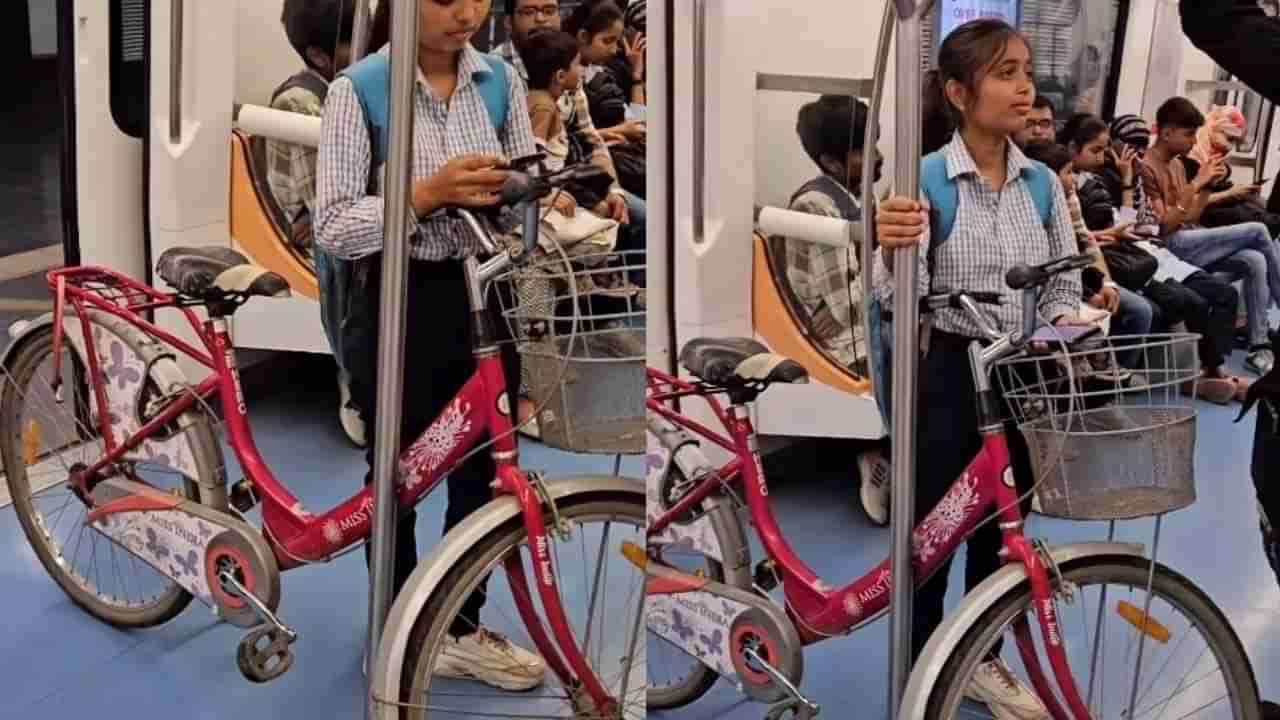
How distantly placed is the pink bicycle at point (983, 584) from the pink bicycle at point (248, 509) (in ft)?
0.34

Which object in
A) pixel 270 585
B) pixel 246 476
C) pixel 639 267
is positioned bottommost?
pixel 270 585

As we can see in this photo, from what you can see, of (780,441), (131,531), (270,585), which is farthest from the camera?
(131,531)

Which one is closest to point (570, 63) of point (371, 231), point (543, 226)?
point (543, 226)

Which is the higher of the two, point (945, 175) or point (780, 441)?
point (945, 175)

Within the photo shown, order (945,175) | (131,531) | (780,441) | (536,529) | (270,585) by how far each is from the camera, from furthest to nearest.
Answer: (131,531) → (270,585) → (536,529) → (780,441) → (945,175)

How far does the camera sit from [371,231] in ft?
6.00

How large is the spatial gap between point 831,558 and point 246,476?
844mm

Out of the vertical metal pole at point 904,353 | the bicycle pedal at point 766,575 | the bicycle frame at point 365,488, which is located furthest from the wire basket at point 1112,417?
the bicycle frame at point 365,488

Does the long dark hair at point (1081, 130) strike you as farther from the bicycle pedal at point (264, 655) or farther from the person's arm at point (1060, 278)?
the bicycle pedal at point (264, 655)

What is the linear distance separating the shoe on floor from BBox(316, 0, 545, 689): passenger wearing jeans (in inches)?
33.8

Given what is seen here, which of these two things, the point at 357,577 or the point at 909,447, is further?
the point at 357,577

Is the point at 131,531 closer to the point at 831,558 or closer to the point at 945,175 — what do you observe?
the point at 831,558

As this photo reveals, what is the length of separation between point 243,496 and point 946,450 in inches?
39.1

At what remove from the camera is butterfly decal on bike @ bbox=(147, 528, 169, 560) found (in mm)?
2176
